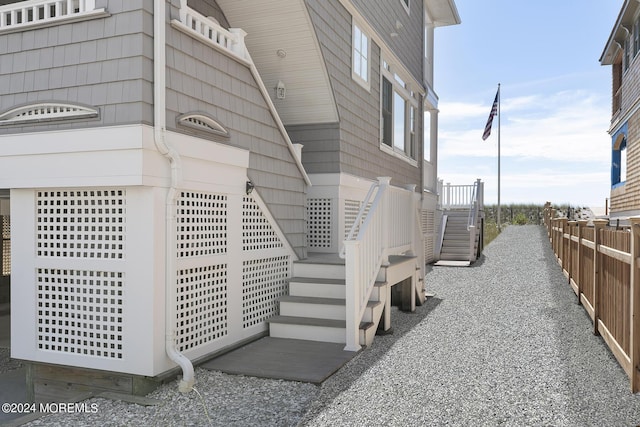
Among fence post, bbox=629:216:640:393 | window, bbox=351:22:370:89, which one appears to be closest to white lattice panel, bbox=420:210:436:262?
window, bbox=351:22:370:89

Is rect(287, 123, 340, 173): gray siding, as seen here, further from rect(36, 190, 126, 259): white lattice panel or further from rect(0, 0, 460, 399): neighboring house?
rect(36, 190, 126, 259): white lattice panel

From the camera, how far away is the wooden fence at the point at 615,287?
4.18 meters

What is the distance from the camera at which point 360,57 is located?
30.0 feet

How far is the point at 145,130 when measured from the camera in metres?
4.41

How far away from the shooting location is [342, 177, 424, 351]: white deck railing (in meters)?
5.59

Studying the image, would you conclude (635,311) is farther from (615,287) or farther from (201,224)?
(201,224)

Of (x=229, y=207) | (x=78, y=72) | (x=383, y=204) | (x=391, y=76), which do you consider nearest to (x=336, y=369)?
(x=229, y=207)

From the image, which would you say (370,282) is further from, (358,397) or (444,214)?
(444,214)

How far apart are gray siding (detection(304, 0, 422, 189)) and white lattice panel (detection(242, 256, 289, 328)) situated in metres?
2.05

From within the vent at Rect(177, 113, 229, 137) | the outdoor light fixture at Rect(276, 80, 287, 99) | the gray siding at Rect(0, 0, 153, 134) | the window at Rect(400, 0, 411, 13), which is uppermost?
the window at Rect(400, 0, 411, 13)

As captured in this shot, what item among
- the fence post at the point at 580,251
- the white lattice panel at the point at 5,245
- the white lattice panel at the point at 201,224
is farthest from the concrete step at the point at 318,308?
the white lattice panel at the point at 5,245

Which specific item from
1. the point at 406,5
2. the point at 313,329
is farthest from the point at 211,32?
the point at 406,5

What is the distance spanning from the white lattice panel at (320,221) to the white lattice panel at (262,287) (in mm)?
1377

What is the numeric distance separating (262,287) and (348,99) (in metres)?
3.60
